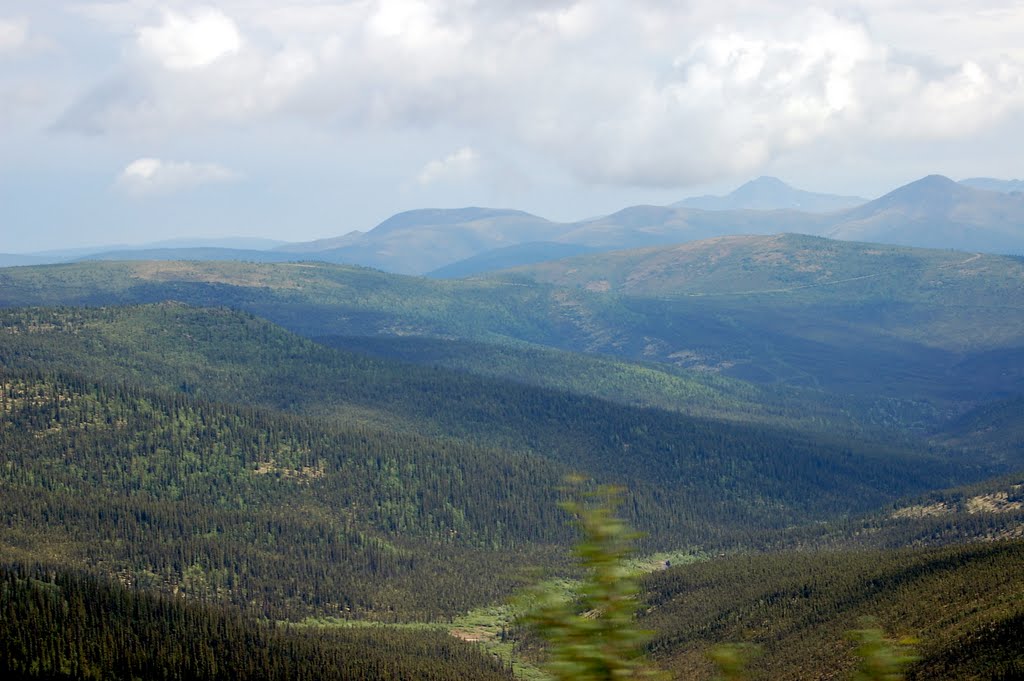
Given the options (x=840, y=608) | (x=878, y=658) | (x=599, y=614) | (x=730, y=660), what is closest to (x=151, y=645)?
(x=840, y=608)

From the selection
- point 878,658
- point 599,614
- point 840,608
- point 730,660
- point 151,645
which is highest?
point 599,614

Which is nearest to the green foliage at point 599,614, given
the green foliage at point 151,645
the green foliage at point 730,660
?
the green foliage at point 730,660

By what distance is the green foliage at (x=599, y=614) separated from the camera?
21.3 metres

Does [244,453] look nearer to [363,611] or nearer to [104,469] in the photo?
[104,469]

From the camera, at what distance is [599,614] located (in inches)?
864

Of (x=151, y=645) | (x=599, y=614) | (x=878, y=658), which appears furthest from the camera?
(x=151, y=645)

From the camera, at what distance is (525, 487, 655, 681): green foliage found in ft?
70.0

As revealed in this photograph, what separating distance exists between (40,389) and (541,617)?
600 ft

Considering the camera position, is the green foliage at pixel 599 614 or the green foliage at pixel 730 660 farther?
the green foliage at pixel 599 614

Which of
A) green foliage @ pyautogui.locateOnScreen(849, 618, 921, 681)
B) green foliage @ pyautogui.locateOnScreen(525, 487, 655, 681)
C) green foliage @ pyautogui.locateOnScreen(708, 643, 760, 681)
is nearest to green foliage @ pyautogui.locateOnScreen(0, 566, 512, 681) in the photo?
green foliage @ pyautogui.locateOnScreen(525, 487, 655, 681)

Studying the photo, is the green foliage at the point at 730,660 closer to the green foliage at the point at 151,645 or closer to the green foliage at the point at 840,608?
the green foliage at the point at 840,608

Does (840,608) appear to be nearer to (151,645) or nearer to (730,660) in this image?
(151,645)

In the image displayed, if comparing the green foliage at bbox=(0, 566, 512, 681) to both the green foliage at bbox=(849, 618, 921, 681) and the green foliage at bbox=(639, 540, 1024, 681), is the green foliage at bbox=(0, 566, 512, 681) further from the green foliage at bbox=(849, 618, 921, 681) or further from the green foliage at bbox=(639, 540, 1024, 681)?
the green foliage at bbox=(849, 618, 921, 681)

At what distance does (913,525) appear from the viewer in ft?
572
